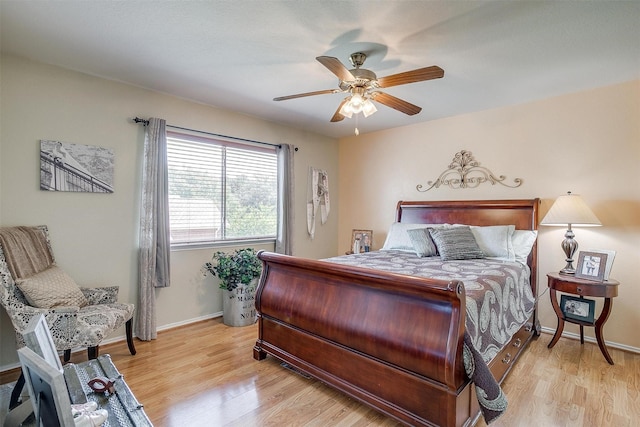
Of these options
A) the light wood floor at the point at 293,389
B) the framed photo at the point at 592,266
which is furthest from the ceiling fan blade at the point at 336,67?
the framed photo at the point at 592,266

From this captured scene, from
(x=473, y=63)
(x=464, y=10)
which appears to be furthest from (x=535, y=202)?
(x=464, y=10)

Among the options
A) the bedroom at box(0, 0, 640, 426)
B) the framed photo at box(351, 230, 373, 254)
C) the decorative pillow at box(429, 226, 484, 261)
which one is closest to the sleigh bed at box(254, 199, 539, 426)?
the decorative pillow at box(429, 226, 484, 261)

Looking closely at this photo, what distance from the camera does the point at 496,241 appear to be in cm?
325

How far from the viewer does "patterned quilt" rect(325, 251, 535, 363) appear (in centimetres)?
190

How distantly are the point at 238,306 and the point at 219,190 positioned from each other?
1386 mm

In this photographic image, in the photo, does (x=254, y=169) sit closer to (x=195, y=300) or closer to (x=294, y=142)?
(x=294, y=142)

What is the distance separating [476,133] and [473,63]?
1.44 m

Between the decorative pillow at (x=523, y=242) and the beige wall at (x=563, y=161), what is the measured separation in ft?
0.86

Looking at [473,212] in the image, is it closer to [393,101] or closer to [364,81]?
[393,101]

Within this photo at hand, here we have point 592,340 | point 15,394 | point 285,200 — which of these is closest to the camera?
point 15,394

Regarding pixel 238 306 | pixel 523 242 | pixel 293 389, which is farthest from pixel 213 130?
pixel 523 242

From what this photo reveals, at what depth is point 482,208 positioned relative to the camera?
3.70 metres

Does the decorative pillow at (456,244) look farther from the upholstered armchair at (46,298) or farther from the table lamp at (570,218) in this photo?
the upholstered armchair at (46,298)

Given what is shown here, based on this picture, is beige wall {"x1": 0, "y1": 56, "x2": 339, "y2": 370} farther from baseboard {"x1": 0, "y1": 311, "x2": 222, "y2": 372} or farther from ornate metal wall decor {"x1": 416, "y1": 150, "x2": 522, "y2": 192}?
ornate metal wall decor {"x1": 416, "y1": 150, "x2": 522, "y2": 192}
